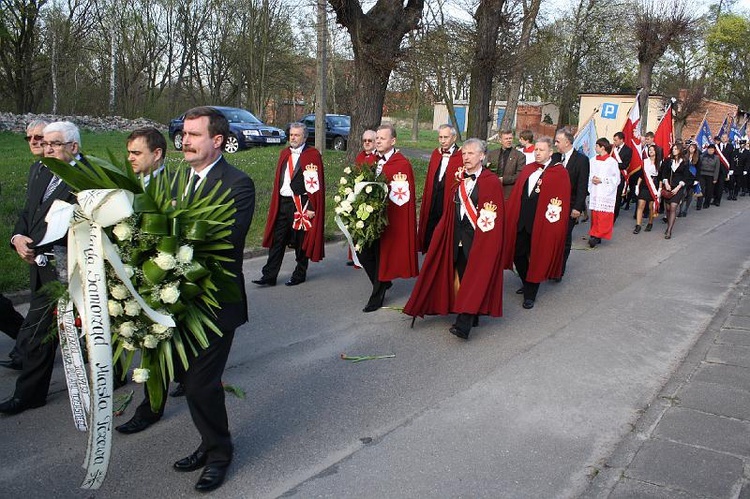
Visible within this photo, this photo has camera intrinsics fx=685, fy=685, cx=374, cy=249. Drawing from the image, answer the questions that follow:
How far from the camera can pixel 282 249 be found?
8.41 metres

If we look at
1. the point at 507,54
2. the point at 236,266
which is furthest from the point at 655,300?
the point at 507,54

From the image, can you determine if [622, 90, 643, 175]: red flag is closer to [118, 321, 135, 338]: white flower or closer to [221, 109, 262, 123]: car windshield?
A: [221, 109, 262, 123]: car windshield

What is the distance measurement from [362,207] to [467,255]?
1241mm

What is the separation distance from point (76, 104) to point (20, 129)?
26.7 ft

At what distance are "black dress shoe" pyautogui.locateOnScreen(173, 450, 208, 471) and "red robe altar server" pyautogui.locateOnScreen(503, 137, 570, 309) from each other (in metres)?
4.90

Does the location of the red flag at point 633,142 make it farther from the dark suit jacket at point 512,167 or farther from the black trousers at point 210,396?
the black trousers at point 210,396

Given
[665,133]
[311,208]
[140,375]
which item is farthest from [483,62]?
[140,375]

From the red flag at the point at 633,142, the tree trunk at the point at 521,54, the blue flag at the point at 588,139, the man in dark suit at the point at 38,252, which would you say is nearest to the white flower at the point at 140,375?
the man in dark suit at the point at 38,252

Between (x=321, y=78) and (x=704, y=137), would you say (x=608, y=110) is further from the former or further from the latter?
(x=321, y=78)

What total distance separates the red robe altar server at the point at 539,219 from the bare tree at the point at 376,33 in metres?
7.97

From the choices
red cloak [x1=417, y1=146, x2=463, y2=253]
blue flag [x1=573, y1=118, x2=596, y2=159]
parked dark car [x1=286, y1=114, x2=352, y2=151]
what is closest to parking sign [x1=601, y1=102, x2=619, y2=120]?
blue flag [x1=573, y1=118, x2=596, y2=159]

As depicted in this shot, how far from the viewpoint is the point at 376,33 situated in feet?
50.0

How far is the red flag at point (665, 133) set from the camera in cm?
1612

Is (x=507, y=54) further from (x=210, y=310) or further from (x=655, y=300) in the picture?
(x=210, y=310)
